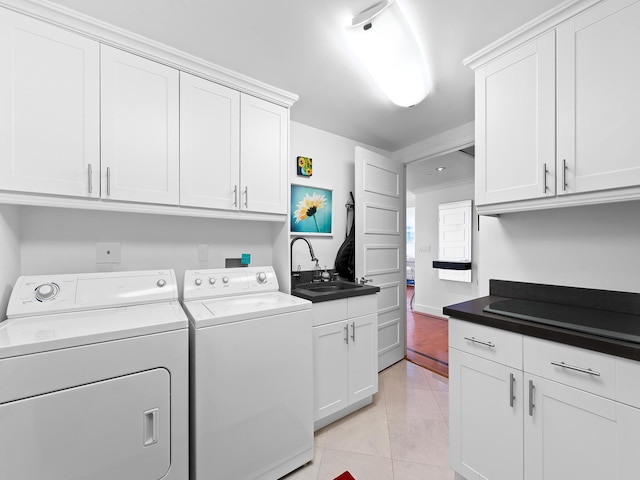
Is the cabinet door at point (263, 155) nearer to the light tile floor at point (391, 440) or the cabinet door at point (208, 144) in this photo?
the cabinet door at point (208, 144)

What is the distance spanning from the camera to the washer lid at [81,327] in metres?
0.97

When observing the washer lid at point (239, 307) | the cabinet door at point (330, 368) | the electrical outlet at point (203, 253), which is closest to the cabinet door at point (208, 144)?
the electrical outlet at point (203, 253)

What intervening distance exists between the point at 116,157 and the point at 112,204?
0.82 feet

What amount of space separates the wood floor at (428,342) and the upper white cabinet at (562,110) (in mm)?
2149

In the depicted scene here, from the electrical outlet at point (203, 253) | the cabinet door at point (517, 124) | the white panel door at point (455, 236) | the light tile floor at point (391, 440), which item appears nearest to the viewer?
the cabinet door at point (517, 124)

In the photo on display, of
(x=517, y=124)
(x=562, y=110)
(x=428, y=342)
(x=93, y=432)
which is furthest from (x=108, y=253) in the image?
(x=428, y=342)

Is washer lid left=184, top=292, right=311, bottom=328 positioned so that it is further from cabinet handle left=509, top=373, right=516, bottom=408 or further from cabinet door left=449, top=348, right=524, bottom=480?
cabinet handle left=509, top=373, right=516, bottom=408

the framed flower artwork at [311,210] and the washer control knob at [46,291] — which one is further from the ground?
the framed flower artwork at [311,210]

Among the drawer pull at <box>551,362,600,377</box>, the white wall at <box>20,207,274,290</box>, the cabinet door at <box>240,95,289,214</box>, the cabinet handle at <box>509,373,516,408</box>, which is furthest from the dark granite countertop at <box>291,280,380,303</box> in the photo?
the drawer pull at <box>551,362,600,377</box>

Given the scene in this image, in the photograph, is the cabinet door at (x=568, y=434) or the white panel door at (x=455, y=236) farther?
the white panel door at (x=455, y=236)

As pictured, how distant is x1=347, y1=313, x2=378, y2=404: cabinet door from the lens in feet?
6.89

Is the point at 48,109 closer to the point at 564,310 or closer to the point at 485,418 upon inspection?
the point at 485,418

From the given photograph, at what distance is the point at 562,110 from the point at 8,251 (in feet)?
9.20

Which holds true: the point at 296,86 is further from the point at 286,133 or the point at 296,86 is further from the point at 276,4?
the point at 276,4
